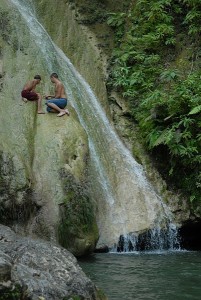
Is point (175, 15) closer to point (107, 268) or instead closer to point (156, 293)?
point (107, 268)

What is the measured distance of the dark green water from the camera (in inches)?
274

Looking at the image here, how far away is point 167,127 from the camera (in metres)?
13.1

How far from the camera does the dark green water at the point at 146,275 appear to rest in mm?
6969

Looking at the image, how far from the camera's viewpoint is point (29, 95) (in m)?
11.9

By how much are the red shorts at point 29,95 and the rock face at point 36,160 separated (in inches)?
6.4

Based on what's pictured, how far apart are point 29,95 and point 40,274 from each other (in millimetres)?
7502

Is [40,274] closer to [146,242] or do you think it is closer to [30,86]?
[146,242]

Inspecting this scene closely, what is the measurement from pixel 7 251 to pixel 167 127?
8116 millimetres

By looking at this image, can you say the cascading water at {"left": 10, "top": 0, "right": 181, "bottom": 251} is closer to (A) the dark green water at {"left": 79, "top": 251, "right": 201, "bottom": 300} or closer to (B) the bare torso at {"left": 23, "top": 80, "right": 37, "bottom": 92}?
(A) the dark green water at {"left": 79, "top": 251, "right": 201, "bottom": 300}

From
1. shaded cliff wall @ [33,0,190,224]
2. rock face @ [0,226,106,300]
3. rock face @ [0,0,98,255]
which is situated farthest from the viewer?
shaded cliff wall @ [33,0,190,224]

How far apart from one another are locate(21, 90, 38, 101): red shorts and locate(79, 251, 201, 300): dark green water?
427 cm

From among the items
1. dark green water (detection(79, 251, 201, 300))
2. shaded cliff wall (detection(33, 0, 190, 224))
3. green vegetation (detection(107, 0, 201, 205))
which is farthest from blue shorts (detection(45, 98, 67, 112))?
dark green water (detection(79, 251, 201, 300))

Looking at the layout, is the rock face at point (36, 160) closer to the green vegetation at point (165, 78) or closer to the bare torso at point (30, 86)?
the bare torso at point (30, 86)

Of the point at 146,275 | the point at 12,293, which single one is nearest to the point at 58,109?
the point at 146,275
